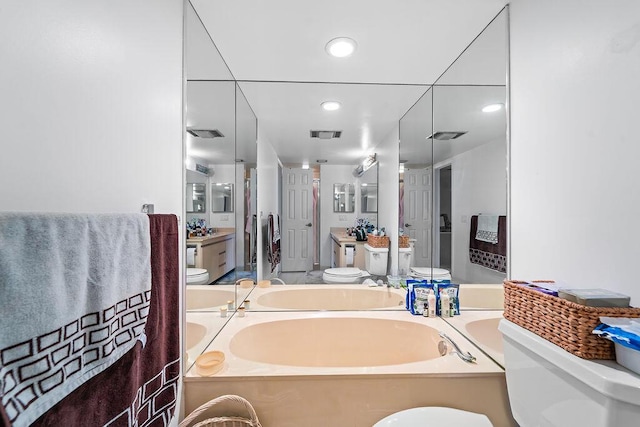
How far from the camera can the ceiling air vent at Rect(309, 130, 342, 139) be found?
8.20ft

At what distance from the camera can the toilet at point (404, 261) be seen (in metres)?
2.20

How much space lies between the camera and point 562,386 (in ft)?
2.51

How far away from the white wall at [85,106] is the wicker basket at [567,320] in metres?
1.27

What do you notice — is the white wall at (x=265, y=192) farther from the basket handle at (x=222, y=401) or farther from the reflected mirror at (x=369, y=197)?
the basket handle at (x=222, y=401)

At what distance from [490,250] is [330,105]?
4.96 ft

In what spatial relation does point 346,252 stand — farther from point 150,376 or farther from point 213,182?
point 150,376

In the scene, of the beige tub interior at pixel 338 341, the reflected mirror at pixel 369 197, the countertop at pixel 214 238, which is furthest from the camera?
the reflected mirror at pixel 369 197

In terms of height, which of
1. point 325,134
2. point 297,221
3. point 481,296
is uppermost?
point 325,134

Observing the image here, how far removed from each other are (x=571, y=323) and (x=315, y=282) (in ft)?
5.80

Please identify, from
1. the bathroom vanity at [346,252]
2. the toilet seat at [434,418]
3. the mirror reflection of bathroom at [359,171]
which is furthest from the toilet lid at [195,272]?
the bathroom vanity at [346,252]

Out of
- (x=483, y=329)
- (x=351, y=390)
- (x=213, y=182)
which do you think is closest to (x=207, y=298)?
(x=213, y=182)

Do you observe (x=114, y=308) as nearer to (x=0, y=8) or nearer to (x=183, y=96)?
(x=0, y=8)

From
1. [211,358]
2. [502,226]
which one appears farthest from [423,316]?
[211,358]

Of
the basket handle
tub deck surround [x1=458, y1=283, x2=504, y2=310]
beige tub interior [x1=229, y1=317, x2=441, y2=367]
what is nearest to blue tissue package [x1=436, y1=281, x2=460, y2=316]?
tub deck surround [x1=458, y1=283, x2=504, y2=310]
